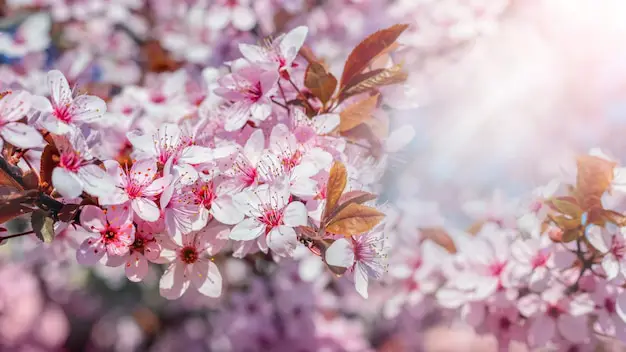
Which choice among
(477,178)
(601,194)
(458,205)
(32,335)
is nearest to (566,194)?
(601,194)

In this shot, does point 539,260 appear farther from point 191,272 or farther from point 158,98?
point 158,98

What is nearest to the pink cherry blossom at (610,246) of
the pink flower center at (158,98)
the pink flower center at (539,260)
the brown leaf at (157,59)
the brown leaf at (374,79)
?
the pink flower center at (539,260)

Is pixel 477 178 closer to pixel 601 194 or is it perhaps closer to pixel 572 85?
pixel 572 85

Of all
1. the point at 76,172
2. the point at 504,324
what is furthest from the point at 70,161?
the point at 504,324

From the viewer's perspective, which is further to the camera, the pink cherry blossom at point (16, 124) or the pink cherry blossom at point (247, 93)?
the pink cherry blossom at point (247, 93)

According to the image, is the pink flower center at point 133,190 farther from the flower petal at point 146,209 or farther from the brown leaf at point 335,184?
the brown leaf at point 335,184

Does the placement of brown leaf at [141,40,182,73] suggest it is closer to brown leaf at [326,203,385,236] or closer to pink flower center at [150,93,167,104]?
pink flower center at [150,93,167,104]

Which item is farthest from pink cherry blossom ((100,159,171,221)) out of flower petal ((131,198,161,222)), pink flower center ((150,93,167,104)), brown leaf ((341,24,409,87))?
pink flower center ((150,93,167,104))
